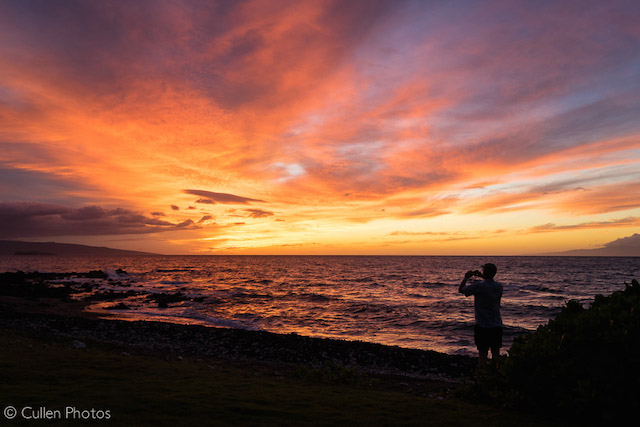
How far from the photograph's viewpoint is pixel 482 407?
7090 mm

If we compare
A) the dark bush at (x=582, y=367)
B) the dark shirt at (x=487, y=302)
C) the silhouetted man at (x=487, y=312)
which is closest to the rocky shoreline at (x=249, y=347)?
the silhouetted man at (x=487, y=312)

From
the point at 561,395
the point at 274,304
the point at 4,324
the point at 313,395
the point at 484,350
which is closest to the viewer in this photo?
the point at 561,395

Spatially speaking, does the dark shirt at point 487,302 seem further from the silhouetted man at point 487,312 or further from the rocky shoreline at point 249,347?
the rocky shoreline at point 249,347

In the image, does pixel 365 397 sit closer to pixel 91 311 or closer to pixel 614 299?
pixel 614 299

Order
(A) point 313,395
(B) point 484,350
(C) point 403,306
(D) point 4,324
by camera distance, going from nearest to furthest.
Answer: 1. (A) point 313,395
2. (B) point 484,350
3. (D) point 4,324
4. (C) point 403,306

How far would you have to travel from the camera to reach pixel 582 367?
6309mm

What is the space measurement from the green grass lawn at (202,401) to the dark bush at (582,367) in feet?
2.20

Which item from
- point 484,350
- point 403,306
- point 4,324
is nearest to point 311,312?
point 403,306

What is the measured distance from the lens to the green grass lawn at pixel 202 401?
6145 millimetres

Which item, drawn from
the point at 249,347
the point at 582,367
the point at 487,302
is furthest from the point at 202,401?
the point at 249,347

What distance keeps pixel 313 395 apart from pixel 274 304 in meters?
31.5

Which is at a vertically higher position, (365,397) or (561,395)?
(561,395)

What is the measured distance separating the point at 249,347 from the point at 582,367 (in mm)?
15939

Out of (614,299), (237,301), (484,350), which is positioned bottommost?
(237,301)
